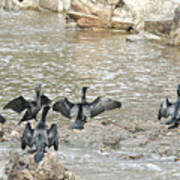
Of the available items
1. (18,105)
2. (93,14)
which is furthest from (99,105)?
(93,14)

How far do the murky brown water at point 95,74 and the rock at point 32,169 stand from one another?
2.78ft

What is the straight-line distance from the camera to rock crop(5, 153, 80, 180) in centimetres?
584

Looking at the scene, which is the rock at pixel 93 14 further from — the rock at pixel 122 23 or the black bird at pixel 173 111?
the black bird at pixel 173 111

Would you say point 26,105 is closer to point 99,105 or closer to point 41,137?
point 99,105

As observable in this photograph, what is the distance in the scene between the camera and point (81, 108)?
30.6 ft

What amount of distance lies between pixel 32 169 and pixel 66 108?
341cm

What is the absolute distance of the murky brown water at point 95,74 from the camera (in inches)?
290

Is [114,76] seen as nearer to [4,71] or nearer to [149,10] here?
[4,71]

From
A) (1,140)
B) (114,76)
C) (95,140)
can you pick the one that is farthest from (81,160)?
(114,76)

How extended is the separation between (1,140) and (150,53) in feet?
39.9

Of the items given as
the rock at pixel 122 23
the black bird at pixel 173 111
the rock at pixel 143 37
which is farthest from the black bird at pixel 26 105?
the rock at pixel 122 23

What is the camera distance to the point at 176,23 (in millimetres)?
21297

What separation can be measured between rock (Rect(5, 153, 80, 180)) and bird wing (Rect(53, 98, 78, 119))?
3.19 meters

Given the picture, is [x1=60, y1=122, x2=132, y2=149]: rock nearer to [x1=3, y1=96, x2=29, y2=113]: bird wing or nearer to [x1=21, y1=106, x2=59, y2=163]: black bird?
[x1=3, y1=96, x2=29, y2=113]: bird wing
